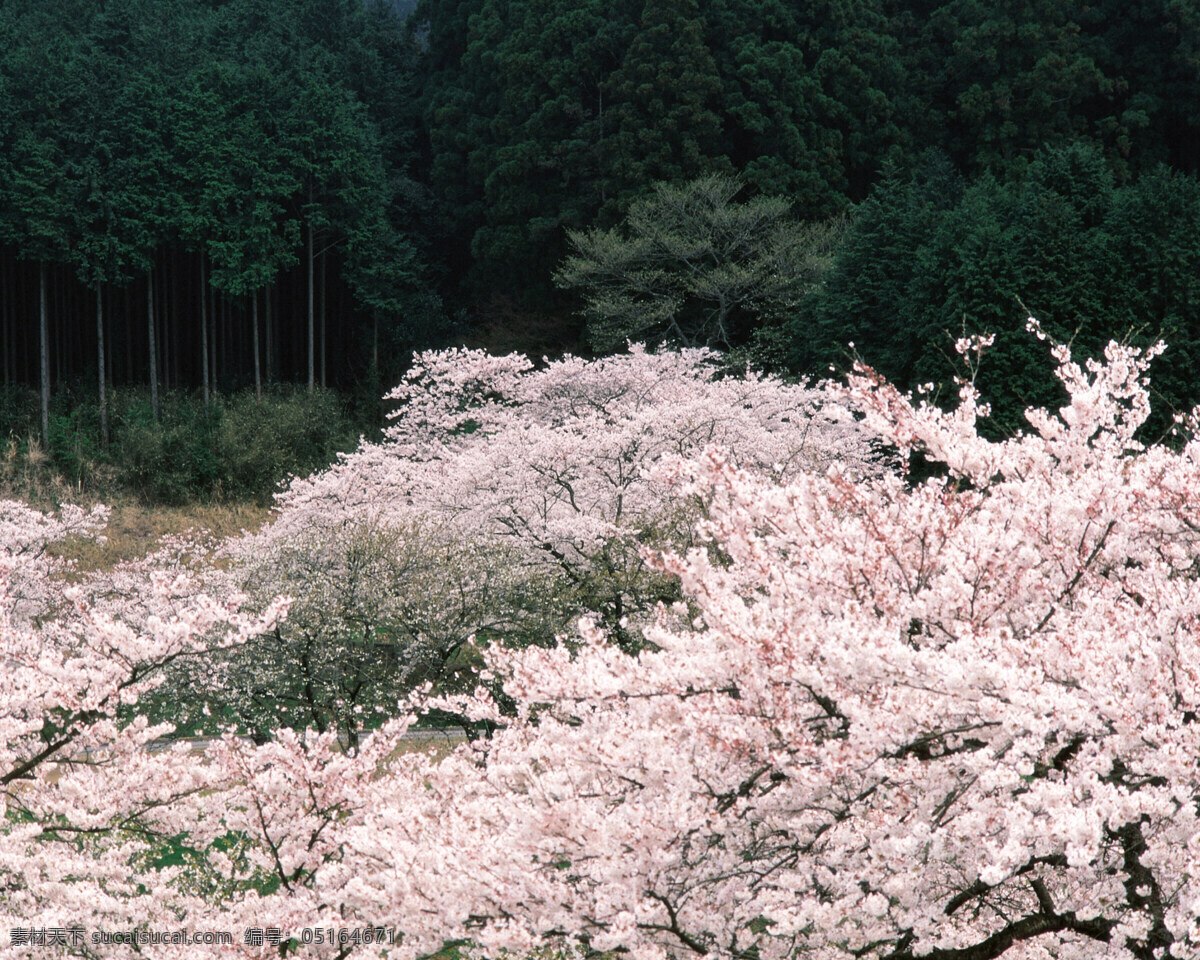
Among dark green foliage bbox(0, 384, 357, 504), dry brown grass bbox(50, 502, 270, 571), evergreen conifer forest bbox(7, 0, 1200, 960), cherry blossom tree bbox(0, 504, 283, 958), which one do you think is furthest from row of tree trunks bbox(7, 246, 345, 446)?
cherry blossom tree bbox(0, 504, 283, 958)

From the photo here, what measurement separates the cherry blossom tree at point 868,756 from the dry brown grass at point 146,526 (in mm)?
15150

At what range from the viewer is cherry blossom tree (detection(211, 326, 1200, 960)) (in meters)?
3.38

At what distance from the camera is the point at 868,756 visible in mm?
3533

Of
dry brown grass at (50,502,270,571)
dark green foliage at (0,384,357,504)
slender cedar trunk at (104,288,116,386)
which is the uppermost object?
slender cedar trunk at (104,288,116,386)

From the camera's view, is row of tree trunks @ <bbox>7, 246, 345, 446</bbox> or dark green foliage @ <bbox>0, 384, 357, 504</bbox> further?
row of tree trunks @ <bbox>7, 246, 345, 446</bbox>

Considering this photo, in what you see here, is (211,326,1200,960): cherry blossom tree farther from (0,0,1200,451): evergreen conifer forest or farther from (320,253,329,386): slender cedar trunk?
(320,253,329,386): slender cedar trunk

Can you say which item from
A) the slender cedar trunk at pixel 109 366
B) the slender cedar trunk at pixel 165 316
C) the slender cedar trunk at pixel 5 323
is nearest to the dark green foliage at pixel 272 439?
the slender cedar trunk at pixel 165 316

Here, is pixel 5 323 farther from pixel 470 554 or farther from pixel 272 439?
pixel 470 554

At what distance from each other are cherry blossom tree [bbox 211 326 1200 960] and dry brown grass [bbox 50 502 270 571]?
49.7 ft

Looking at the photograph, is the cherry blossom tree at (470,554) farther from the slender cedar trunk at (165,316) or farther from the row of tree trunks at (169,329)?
the slender cedar trunk at (165,316)

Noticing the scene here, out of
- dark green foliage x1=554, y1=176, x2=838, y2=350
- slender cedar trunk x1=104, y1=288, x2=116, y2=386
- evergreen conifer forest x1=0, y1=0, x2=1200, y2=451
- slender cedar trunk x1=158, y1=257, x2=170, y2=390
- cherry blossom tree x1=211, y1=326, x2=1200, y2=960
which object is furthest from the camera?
slender cedar trunk x1=158, y1=257, x2=170, y2=390

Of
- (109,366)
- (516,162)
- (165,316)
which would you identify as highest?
(516,162)

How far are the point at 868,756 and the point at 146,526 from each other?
63.5 ft

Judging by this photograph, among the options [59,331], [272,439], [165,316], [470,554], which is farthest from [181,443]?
[470,554]
